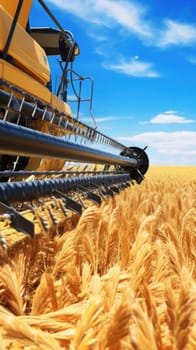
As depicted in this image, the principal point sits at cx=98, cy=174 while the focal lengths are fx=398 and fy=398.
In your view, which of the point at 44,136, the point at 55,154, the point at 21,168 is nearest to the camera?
the point at 44,136

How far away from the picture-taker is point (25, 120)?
124 inches

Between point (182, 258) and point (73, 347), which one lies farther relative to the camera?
point (182, 258)

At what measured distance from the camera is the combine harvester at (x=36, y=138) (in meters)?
1.43

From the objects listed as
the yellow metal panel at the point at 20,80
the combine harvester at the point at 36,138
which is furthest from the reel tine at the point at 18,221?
the yellow metal panel at the point at 20,80

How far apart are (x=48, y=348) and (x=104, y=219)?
1242 millimetres

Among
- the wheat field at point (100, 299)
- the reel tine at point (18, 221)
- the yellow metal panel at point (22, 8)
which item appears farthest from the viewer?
the yellow metal panel at point (22, 8)

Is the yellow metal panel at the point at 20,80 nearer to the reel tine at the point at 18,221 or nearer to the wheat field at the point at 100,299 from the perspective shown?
the wheat field at the point at 100,299

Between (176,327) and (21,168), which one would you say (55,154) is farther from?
(21,168)

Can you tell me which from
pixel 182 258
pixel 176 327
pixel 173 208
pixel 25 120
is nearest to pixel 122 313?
pixel 176 327

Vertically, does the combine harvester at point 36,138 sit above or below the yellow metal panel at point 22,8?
below

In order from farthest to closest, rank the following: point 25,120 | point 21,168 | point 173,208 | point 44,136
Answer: point 21,168 → point 25,120 → point 173,208 → point 44,136

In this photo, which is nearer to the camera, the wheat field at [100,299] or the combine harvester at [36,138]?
the wheat field at [100,299]

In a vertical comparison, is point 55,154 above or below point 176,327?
above

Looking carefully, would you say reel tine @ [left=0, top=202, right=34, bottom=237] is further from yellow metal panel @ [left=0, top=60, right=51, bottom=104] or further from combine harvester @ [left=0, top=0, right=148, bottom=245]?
yellow metal panel @ [left=0, top=60, right=51, bottom=104]
